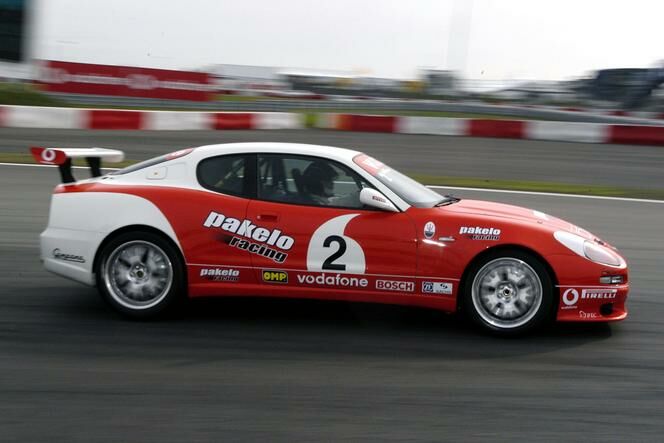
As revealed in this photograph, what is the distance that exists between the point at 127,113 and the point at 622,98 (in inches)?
652

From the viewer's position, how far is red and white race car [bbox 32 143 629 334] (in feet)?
19.5

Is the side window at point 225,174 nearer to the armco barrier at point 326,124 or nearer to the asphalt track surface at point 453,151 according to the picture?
the asphalt track surface at point 453,151

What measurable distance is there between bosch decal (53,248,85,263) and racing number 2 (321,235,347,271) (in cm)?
177

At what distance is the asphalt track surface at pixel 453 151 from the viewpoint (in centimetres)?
1627

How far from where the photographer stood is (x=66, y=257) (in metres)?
6.30

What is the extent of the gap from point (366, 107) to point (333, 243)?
2335 centimetres

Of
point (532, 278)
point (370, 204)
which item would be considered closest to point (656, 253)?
point (532, 278)

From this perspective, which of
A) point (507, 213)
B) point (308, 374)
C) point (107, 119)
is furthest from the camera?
point (107, 119)

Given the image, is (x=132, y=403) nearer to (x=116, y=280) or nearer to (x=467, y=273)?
(x=116, y=280)

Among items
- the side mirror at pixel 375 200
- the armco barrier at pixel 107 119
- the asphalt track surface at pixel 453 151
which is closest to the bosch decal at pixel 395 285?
the side mirror at pixel 375 200

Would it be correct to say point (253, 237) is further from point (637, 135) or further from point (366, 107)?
point (366, 107)

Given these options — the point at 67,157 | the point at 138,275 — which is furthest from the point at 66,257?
the point at 67,157

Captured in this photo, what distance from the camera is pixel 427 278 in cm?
598

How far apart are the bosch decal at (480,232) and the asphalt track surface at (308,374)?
70 centimetres
